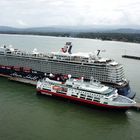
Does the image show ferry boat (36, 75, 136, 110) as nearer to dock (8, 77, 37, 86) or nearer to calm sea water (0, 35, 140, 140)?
calm sea water (0, 35, 140, 140)

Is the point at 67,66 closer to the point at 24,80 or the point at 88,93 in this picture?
the point at 24,80

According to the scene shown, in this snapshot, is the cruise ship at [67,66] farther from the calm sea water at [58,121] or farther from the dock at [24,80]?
the calm sea water at [58,121]

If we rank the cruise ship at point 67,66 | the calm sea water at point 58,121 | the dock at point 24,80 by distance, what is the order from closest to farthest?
the calm sea water at point 58,121, the cruise ship at point 67,66, the dock at point 24,80

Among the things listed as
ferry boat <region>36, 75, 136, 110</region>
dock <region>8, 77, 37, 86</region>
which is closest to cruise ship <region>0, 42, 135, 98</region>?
dock <region>8, 77, 37, 86</region>

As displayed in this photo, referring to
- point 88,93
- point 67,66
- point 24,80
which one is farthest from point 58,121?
point 24,80

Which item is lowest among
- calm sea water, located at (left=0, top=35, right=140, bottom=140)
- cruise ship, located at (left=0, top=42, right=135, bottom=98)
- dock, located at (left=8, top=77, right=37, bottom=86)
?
calm sea water, located at (left=0, top=35, right=140, bottom=140)

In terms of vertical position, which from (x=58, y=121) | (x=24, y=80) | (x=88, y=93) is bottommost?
(x=58, y=121)

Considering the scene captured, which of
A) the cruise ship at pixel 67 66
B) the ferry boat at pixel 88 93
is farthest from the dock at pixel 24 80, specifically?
the ferry boat at pixel 88 93
